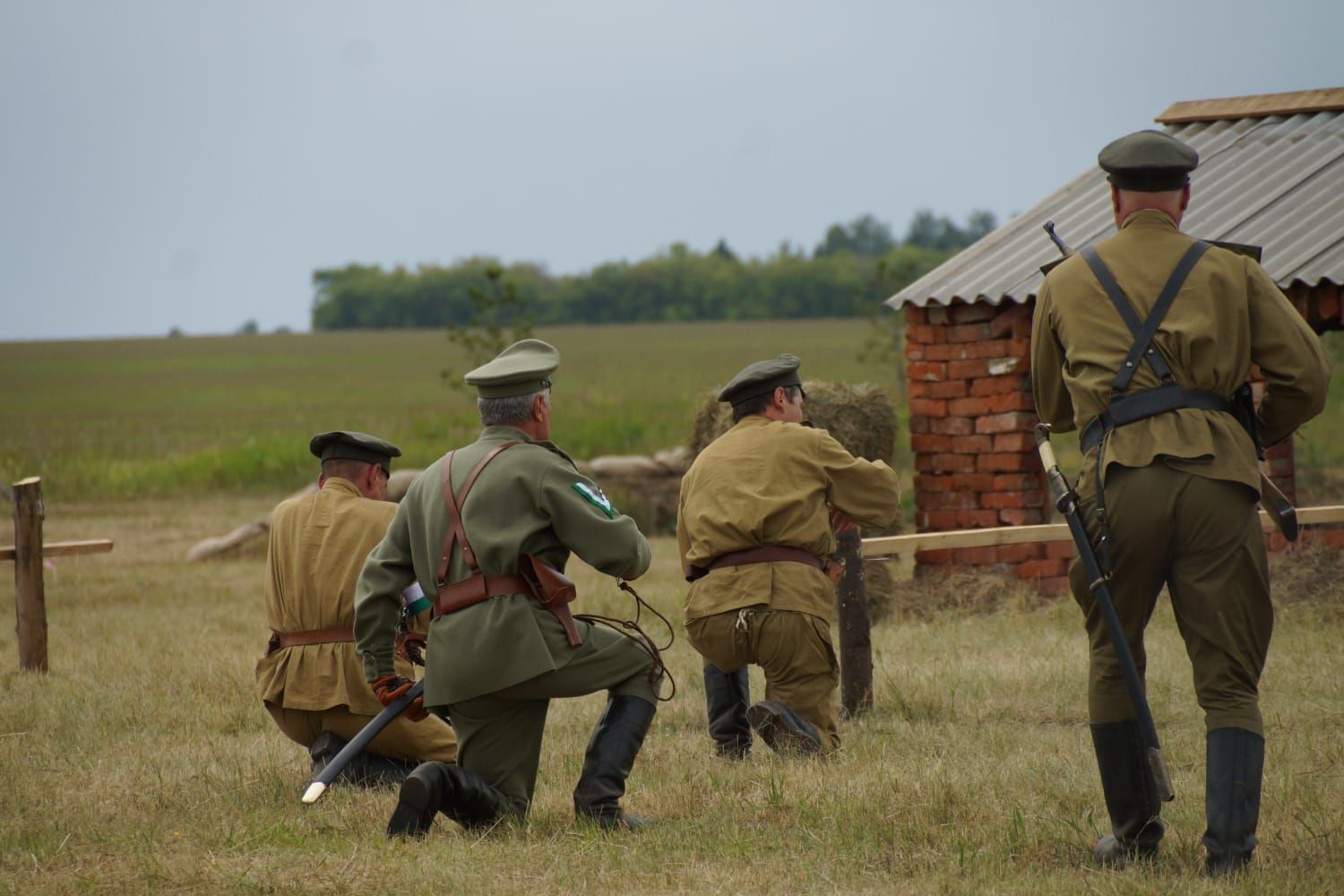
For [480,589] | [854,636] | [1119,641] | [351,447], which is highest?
[351,447]

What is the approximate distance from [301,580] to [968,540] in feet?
10.6

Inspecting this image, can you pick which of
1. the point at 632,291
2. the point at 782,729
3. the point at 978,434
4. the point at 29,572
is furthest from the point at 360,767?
the point at 632,291

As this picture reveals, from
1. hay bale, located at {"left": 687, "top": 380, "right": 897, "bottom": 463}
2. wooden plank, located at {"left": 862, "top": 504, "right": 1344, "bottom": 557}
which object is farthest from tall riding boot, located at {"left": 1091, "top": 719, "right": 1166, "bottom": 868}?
hay bale, located at {"left": 687, "top": 380, "right": 897, "bottom": 463}

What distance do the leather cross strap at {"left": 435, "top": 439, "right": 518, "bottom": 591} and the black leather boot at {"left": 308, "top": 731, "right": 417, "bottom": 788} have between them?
4.68ft

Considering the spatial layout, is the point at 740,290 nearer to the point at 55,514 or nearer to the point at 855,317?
the point at 855,317

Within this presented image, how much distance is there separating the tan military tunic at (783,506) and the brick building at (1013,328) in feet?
14.6

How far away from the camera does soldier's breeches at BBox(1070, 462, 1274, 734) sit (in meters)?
4.25

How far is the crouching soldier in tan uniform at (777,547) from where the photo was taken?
614cm

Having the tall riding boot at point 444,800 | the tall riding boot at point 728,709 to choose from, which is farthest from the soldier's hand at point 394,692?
the tall riding boot at point 728,709

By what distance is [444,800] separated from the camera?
16.4 ft

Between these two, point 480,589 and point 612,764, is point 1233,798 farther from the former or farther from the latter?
point 480,589

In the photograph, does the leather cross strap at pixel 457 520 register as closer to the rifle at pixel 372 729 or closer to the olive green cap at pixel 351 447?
the rifle at pixel 372 729

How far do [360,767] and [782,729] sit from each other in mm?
1730

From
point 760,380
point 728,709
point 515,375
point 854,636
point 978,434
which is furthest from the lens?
point 978,434
